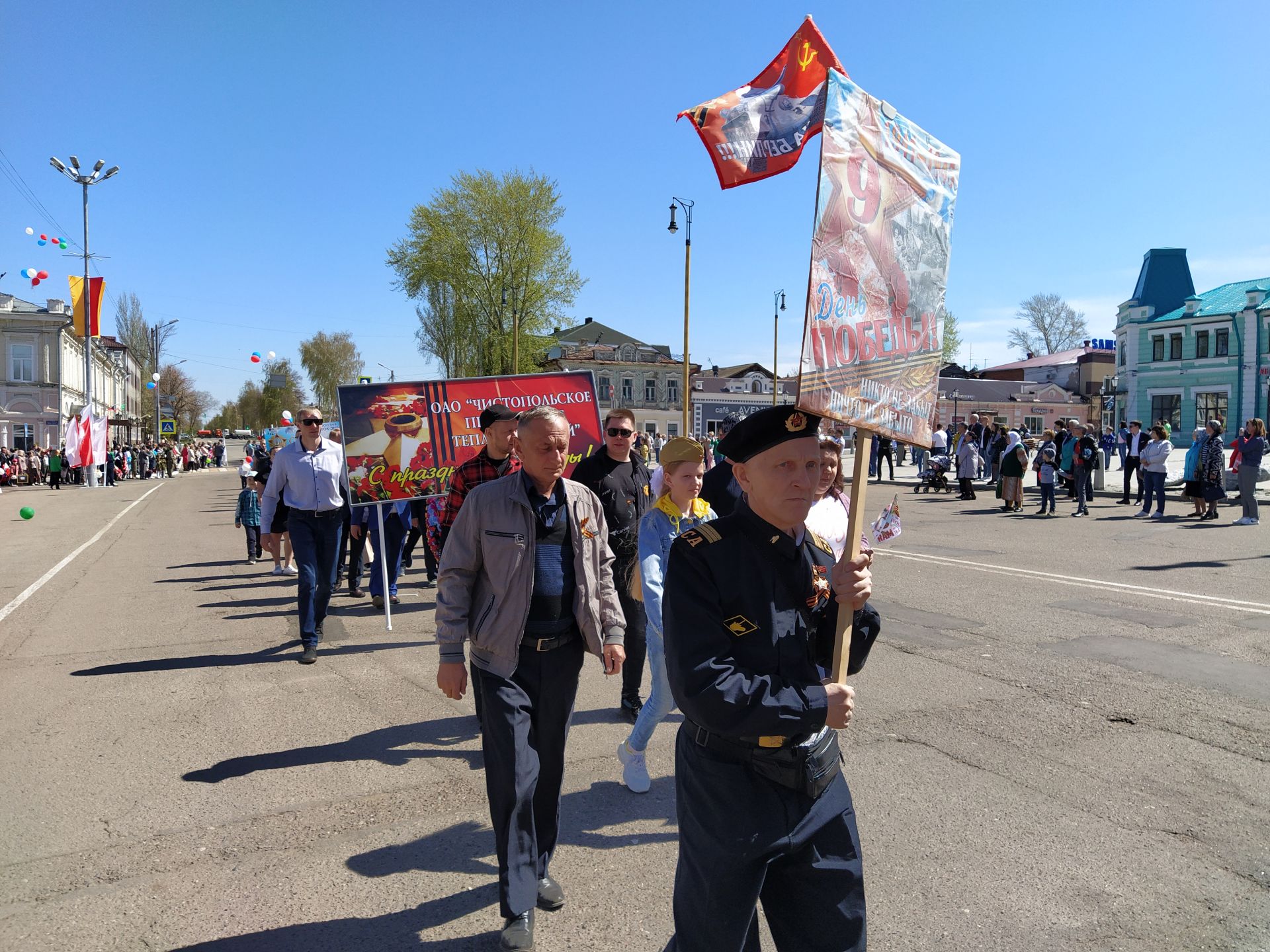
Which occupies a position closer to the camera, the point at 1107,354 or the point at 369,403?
the point at 369,403

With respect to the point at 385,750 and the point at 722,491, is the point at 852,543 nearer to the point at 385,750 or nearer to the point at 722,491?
the point at 722,491

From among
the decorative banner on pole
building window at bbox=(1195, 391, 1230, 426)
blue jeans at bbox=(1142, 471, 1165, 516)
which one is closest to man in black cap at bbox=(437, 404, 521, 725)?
blue jeans at bbox=(1142, 471, 1165, 516)

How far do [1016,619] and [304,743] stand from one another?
651 centimetres

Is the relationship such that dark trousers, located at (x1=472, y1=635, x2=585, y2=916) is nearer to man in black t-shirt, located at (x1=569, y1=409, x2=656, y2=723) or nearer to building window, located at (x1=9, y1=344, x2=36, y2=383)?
man in black t-shirt, located at (x1=569, y1=409, x2=656, y2=723)

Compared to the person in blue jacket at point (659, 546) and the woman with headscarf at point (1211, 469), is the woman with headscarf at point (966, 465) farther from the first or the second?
the person in blue jacket at point (659, 546)

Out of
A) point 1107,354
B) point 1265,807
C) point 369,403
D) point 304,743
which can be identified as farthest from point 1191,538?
point 1107,354

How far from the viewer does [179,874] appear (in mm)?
3740

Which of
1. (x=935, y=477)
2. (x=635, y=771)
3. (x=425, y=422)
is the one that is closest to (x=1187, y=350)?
(x=935, y=477)

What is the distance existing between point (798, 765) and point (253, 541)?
1362 centimetres

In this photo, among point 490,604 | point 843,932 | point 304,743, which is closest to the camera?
point 843,932

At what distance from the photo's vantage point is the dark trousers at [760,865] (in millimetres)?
2197

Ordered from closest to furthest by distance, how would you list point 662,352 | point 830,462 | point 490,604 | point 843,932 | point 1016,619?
1. point 843,932
2. point 490,604
3. point 830,462
4. point 1016,619
5. point 662,352

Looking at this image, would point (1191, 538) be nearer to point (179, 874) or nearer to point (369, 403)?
point (369, 403)

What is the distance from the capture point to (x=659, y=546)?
446 cm
